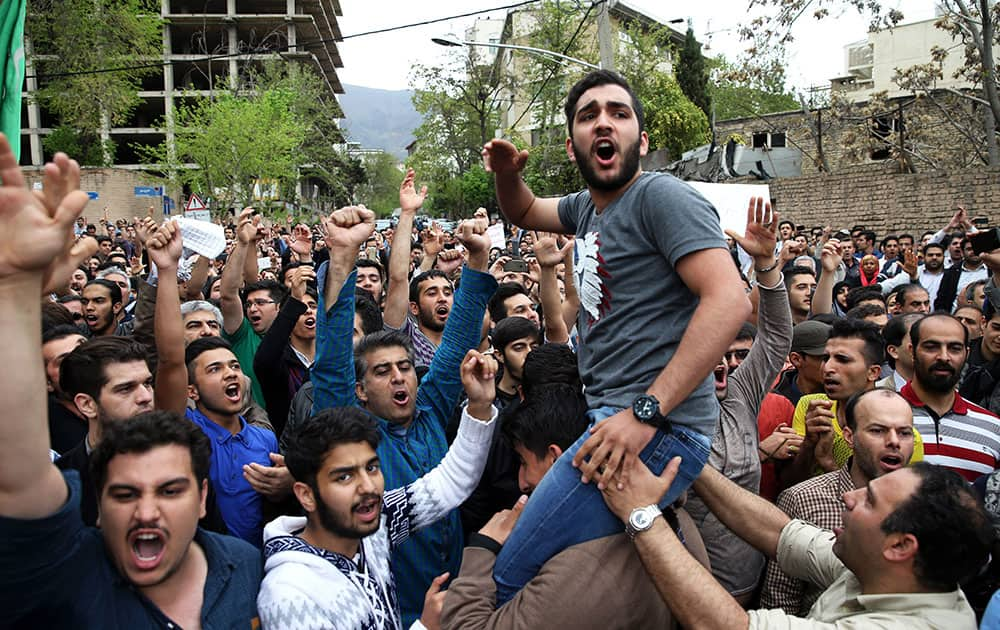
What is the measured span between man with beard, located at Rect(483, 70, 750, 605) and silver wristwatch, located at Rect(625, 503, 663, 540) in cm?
12

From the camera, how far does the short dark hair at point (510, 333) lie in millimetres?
4777

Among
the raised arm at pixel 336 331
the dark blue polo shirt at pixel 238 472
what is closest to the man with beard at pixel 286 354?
the dark blue polo shirt at pixel 238 472

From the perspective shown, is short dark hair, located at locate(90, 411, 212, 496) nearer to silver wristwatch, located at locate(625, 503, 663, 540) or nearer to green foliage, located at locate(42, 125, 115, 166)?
silver wristwatch, located at locate(625, 503, 663, 540)

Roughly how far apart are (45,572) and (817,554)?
2.42m

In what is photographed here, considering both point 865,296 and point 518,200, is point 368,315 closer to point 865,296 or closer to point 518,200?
point 518,200

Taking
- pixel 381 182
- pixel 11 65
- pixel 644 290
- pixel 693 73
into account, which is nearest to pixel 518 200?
pixel 644 290

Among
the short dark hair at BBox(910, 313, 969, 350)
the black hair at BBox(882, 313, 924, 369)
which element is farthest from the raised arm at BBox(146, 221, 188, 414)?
the black hair at BBox(882, 313, 924, 369)

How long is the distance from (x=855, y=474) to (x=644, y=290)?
1636mm

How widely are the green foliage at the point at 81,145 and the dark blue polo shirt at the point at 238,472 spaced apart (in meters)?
41.8

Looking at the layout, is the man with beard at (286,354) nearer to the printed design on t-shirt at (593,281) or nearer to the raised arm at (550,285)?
the raised arm at (550,285)

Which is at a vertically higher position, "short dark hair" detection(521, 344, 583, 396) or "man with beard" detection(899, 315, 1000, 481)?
"short dark hair" detection(521, 344, 583, 396)

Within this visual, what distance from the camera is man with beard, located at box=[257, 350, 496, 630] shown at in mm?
2428

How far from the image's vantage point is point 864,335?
4.43 m

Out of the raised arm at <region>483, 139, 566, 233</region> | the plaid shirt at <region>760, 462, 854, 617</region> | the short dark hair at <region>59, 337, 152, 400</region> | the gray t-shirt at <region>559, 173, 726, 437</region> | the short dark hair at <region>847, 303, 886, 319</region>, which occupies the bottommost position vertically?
the plaid shirt at <region>760, 462, 854, 617</region>
